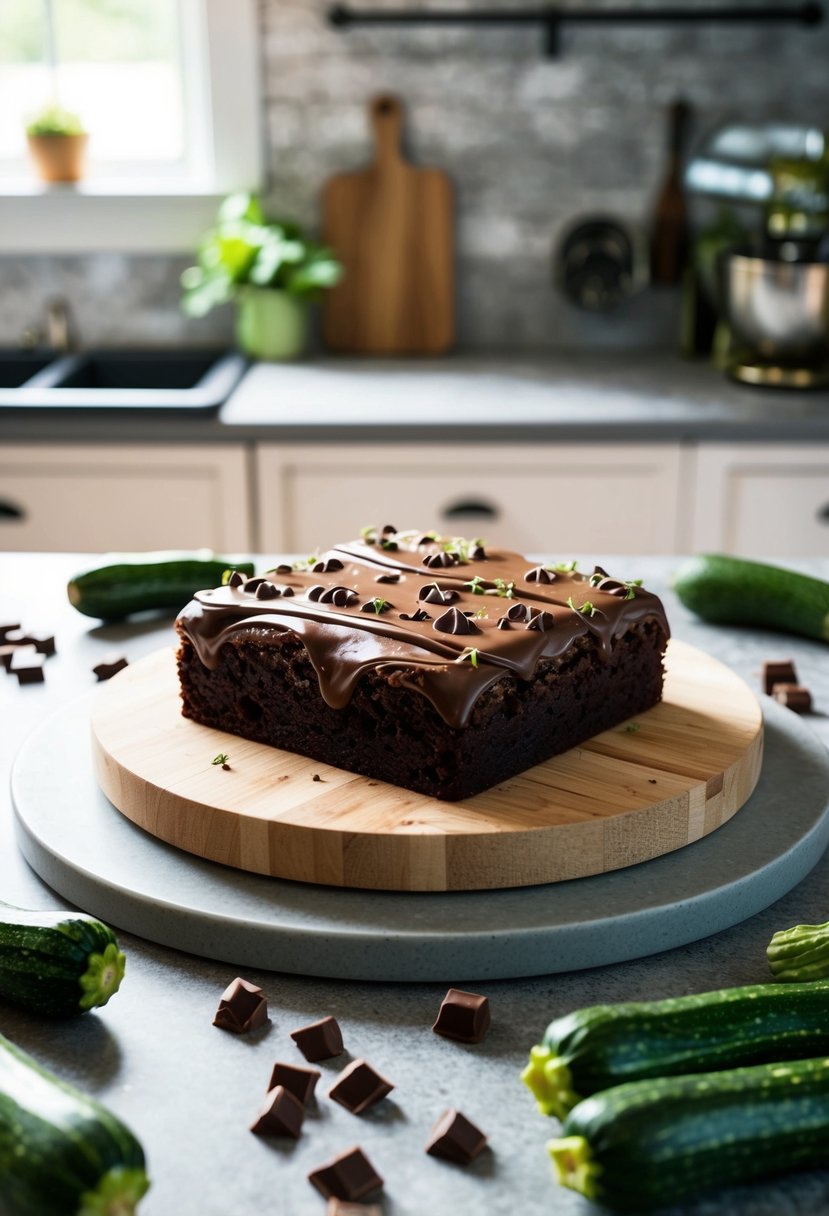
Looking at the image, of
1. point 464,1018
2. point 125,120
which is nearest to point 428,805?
point 464,1018

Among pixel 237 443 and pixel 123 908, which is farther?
pixel 237 443

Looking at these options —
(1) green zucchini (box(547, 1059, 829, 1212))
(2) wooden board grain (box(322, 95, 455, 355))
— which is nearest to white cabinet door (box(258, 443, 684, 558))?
(2) wooden board grain (box(322, 95, 455, 355))

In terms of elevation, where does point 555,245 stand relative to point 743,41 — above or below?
below

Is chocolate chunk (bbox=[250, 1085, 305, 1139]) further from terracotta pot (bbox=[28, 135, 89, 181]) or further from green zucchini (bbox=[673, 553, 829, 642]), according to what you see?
terracotta pot (bbox=[28, 135, 89, 181])

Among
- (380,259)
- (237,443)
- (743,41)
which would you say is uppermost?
(743,41)

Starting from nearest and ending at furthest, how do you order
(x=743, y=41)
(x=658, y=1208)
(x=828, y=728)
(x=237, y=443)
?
(x=658, y=1208) → (x=828, y=728) → (x=237, y=443) → (x=743, y=41)

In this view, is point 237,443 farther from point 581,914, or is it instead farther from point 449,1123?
point 449,1123

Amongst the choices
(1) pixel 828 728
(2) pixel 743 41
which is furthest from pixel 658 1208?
(2) pixel 743 41
